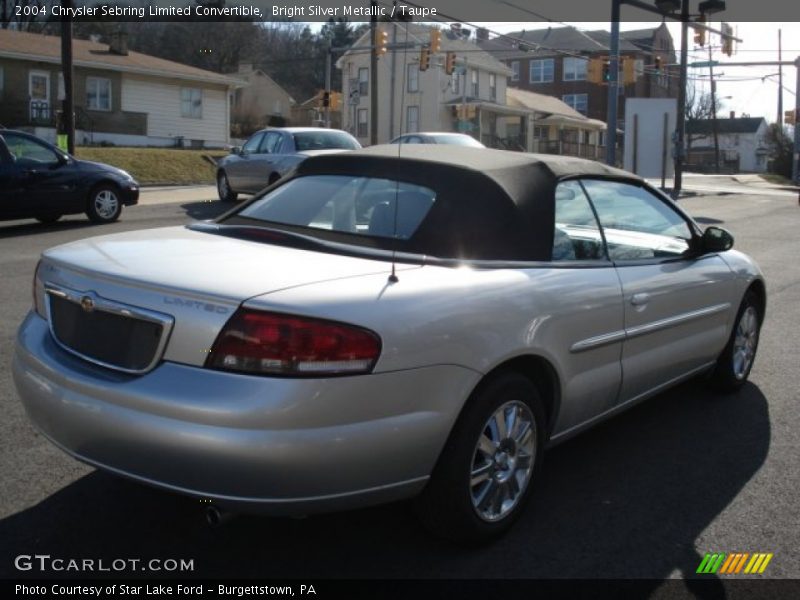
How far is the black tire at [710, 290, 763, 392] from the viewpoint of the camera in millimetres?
5504

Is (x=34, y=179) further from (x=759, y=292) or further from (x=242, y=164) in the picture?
(x=759, y=292)

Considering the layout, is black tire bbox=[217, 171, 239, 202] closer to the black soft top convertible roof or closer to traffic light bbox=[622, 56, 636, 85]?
traffic light bbox=[622, 56, 636, 85]

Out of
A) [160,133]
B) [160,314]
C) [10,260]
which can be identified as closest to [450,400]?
[160,314]

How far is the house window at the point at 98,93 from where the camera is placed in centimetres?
3716

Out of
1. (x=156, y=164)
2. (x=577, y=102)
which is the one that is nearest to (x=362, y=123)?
(x=577, y=102)

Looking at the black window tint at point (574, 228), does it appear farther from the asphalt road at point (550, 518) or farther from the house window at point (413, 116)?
the house window at point (413, 116)

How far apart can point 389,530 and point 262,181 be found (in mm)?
14138

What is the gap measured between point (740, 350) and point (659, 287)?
1521 mm

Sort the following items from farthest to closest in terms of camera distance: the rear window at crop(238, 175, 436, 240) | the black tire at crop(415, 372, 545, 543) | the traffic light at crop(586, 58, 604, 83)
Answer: the traffic light at crop(586, 58, 604, 83) < the rear window at crop(238, 175, 436, 240) < the black tire at crop(415, 372, 545, 543)

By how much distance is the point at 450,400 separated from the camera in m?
3.17

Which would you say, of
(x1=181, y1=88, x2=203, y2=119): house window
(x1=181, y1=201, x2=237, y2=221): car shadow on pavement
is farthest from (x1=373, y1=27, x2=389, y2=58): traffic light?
(x1=181, y1=88, x2=203, y2=119): house window

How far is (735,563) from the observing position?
3420 millimetres

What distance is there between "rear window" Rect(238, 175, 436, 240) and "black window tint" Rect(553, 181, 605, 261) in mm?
654

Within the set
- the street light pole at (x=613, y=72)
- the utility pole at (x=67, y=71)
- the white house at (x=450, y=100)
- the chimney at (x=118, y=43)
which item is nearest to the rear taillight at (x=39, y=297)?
the utility pole at (x=67, y=71)
